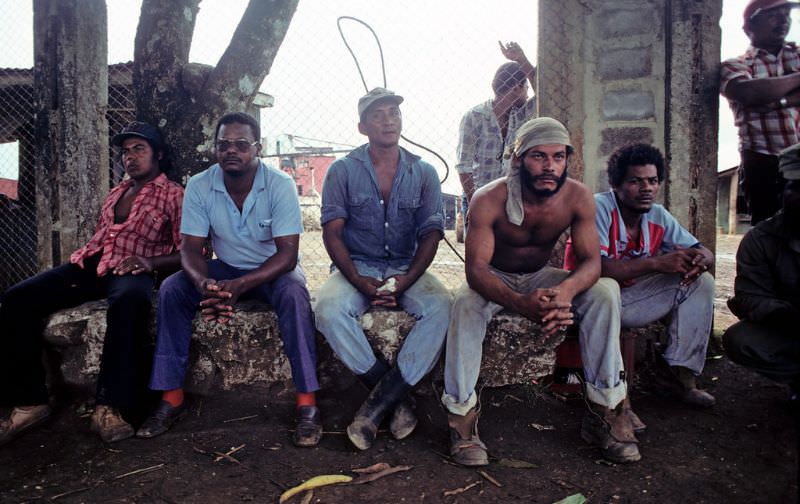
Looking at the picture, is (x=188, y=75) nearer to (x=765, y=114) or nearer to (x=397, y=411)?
(x=397, y=411)

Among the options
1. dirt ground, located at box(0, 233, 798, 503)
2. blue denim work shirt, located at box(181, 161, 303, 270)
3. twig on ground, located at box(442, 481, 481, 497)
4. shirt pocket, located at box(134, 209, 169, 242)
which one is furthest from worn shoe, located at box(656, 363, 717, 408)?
shirt pocket, located at box(134, 209, 169, 242)

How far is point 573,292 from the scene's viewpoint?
9.46ft

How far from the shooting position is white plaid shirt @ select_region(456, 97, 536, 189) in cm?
473

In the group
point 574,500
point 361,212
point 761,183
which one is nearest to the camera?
point 574,500

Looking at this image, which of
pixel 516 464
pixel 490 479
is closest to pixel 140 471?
pixel 490 479

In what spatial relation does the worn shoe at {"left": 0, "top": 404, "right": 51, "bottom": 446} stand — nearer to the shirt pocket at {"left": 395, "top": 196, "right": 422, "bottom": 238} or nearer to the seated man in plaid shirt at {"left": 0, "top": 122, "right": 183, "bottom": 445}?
the seated man in plaid shirt at {"left": 0, "top": 122, "right": 183, "bottom": 445}

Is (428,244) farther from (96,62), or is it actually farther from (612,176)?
(96,62)

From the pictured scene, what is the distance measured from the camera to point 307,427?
299 cm

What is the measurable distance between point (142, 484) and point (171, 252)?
1527 millimetres

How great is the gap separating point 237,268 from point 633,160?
246 centimetres

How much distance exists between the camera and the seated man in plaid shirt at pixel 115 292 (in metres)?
3.06

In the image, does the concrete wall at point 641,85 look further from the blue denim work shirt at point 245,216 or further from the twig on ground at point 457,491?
the twig on ground at point 457,491

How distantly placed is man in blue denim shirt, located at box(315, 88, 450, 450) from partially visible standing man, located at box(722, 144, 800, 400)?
1590 mm

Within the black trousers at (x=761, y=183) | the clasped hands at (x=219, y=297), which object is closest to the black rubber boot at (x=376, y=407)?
the clasped hands at (x=219, y=297)
